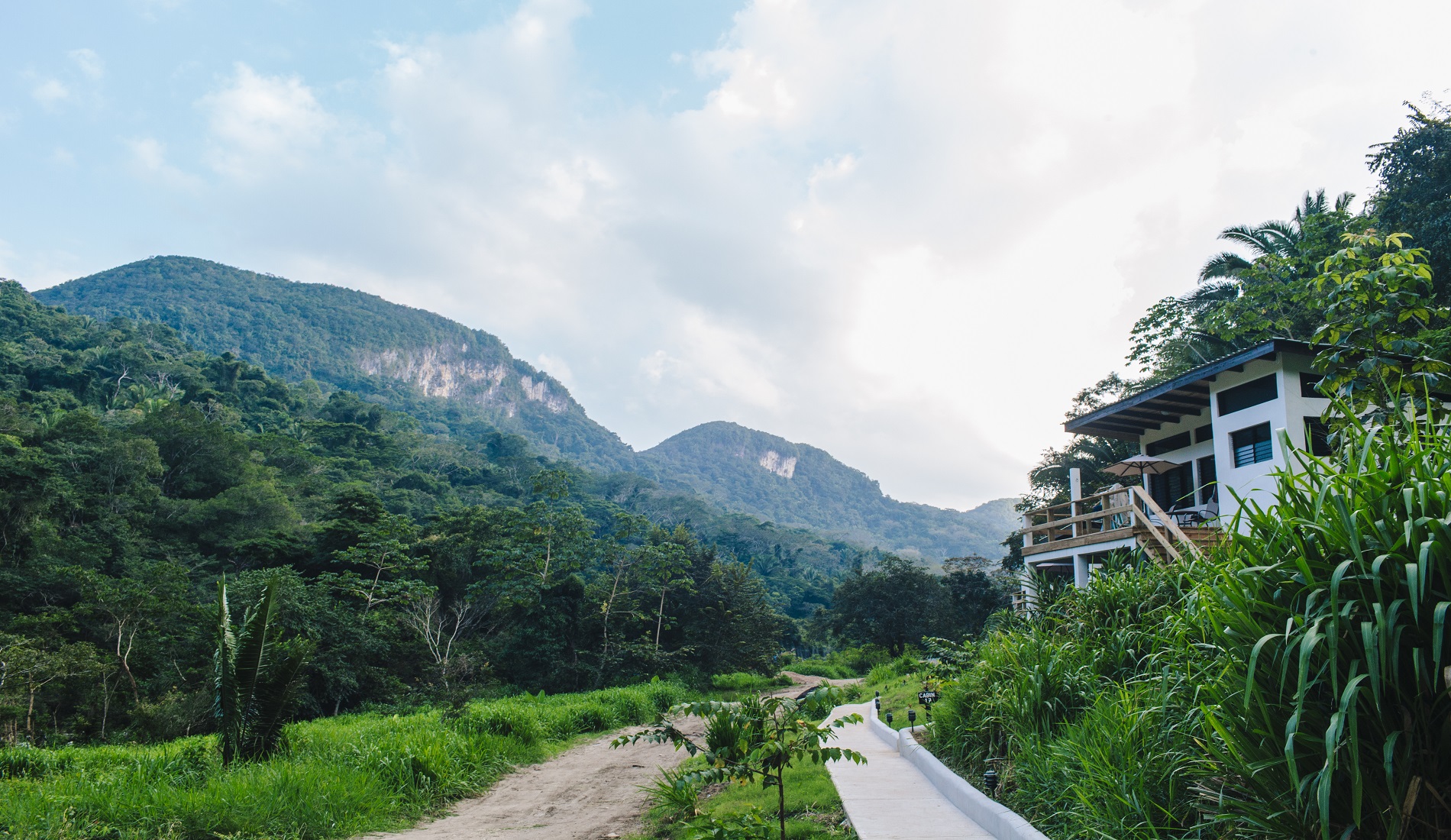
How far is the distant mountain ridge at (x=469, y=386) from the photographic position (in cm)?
10750

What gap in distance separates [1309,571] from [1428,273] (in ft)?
11.5

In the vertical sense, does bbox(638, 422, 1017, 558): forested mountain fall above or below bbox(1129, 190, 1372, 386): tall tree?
above

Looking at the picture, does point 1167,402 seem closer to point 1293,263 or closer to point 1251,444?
point 1251,444

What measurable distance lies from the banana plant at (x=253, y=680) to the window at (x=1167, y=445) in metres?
19.1

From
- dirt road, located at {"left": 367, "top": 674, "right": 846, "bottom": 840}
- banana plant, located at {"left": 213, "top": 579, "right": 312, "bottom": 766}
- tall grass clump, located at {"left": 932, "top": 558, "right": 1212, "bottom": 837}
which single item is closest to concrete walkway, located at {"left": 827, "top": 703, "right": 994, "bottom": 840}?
tall grass clump, located at {"left": 932, "top": 558, "right": 1212, "bottom": 837}

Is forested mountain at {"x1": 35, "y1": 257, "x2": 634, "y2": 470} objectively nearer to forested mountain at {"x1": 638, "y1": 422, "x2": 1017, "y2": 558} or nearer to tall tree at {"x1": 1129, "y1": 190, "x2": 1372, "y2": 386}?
forested mountain at {"x1": 638, "y1": 422, "x2": 1017, "y2": 558}

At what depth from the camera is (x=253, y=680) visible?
8391 mm

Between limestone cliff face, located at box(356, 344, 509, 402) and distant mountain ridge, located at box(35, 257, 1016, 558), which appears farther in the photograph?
limestone cliff face, located at box(356, 344, 509, 402)

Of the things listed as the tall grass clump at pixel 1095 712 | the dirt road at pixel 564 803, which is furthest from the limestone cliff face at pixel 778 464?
the tall grass clump at pixel 1095 712

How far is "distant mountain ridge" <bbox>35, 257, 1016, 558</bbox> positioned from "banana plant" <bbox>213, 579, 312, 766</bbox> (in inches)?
3949

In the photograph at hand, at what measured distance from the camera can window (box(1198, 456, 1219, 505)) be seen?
16.9m

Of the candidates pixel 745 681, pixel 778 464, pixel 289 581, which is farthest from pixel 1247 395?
pixel 778 464

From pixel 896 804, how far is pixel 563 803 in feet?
16.4

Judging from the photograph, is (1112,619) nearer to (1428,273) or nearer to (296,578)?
(1428,273)
